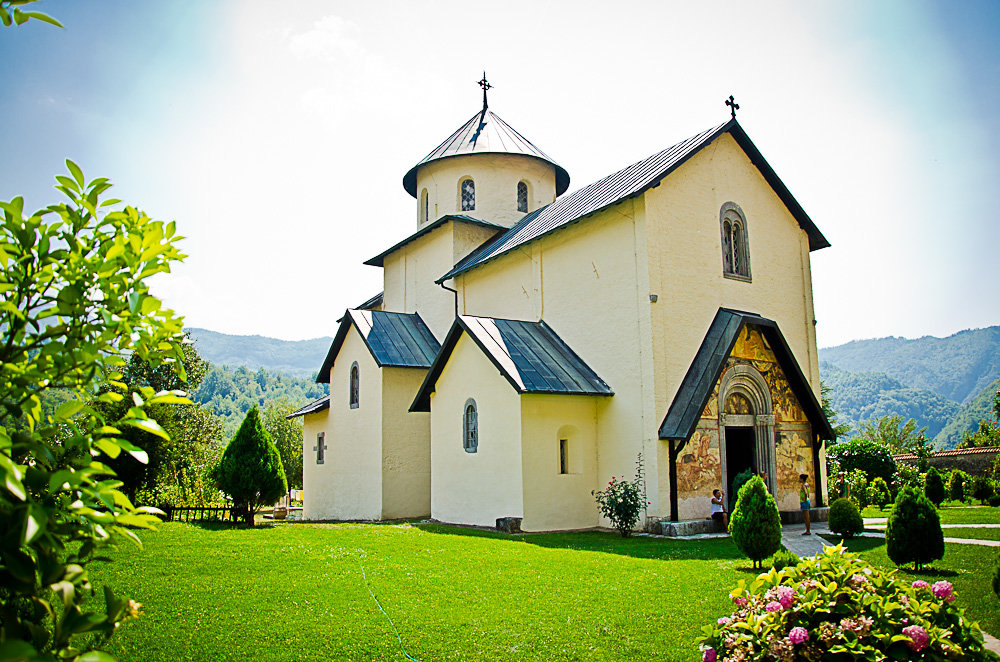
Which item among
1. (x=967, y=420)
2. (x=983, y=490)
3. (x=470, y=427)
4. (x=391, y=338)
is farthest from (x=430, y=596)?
(x=967, y=420)

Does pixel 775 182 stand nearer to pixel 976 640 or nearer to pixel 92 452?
pixel 976 640

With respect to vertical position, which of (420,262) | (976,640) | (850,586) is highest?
(420,262)

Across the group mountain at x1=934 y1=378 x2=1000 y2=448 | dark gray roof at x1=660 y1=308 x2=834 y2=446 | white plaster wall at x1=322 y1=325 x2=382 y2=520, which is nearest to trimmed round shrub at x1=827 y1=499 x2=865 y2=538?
dark gray roof at x1=660 y1=308 x2=834 y2=446

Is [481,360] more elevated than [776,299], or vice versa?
[776,299]

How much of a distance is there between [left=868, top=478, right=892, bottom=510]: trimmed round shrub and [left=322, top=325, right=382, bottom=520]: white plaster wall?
1803 centimetres

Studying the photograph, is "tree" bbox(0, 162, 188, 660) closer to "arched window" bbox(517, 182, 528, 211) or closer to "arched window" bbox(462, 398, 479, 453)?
"arched window" bbox(462, 398, 479, 453)

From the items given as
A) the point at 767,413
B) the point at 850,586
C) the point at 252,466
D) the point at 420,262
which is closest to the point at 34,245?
the point at 850,586

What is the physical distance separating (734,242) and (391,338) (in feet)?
35.4

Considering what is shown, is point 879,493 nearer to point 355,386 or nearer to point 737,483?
point 737,483

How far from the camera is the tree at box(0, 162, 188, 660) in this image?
2.26 metres

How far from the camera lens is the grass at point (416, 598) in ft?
20.5

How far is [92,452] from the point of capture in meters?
2.54

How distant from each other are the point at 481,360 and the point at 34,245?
13.8 m

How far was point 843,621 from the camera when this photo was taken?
420 centimetres
